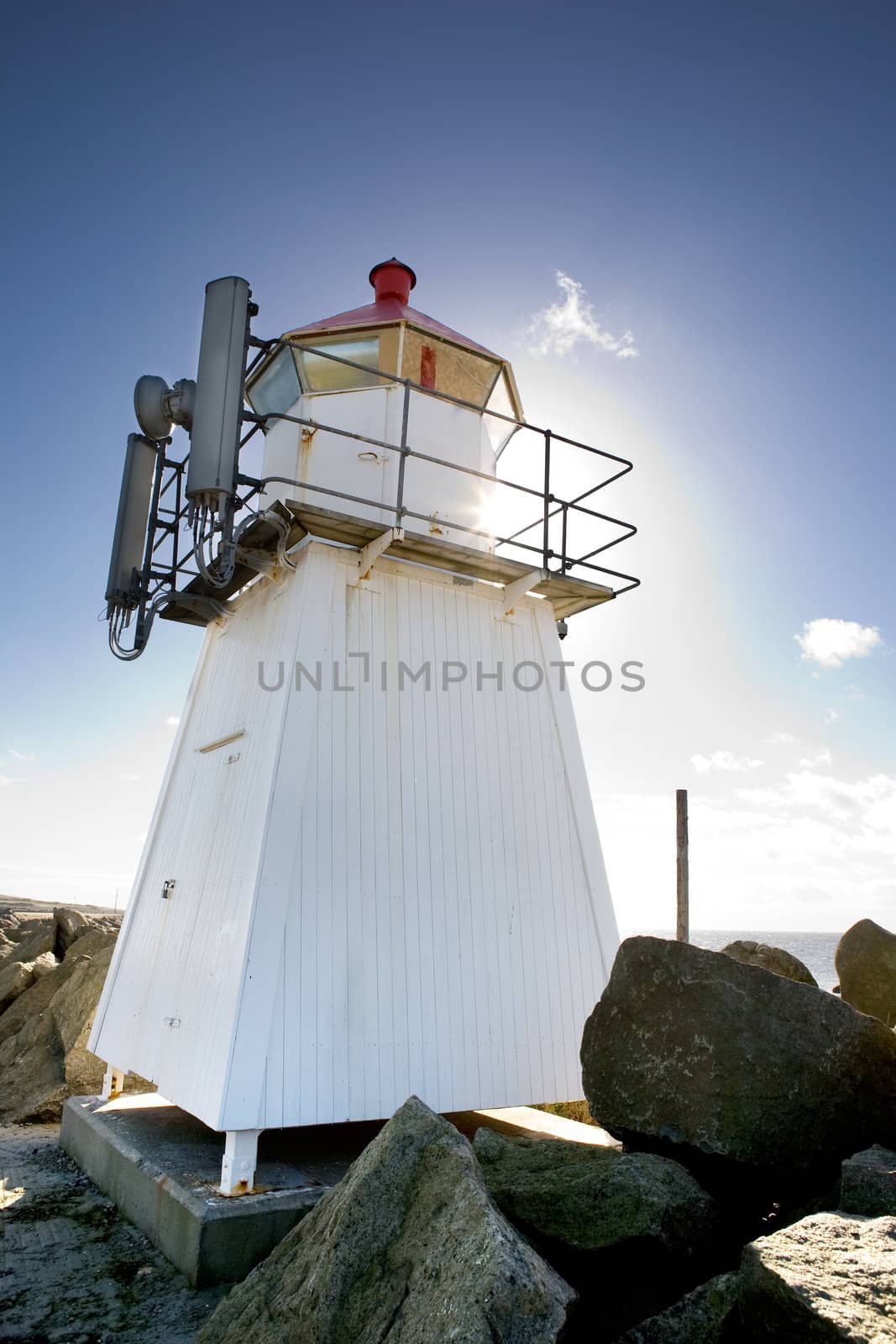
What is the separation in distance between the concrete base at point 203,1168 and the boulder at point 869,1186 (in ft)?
10.5

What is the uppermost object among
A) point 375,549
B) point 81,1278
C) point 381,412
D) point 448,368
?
point 448,368

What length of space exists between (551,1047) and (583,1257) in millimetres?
3378

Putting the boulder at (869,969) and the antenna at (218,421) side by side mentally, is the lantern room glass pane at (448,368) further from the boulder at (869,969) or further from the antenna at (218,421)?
the boulder at (869,969)

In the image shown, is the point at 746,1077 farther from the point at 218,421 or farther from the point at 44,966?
the point at 44,966

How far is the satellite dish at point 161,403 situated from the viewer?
27.3 ft

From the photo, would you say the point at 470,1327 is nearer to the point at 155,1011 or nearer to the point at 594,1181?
the point at 594,1181

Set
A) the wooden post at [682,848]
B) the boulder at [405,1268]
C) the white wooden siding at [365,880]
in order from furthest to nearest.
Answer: the wooden post at [682,848] → the white wooden siding at [365,880] → the boulder at [405,1268]

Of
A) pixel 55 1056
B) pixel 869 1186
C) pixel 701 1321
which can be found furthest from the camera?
pixel 55 1056

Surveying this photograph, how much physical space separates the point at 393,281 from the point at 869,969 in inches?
402

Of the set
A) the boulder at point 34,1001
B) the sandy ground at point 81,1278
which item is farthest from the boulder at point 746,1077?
the boulder at point 34,1001

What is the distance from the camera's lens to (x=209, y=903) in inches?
269

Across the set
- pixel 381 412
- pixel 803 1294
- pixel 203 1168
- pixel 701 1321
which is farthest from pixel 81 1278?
pixel 381 412

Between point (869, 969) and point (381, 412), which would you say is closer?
point (381, 412)

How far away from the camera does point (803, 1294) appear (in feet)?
9.13
